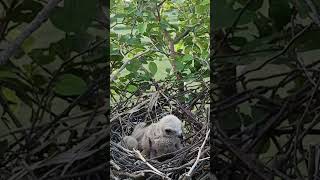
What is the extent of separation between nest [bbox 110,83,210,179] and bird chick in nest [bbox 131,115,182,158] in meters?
0.02

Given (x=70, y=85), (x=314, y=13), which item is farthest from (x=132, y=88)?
(x=314, y=13)

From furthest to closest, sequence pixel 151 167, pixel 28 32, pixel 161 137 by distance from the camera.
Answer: pixel 161 137 < pixel 151 167 < pixel 28 32

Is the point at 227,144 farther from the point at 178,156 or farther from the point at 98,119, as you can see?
the point at 178,156

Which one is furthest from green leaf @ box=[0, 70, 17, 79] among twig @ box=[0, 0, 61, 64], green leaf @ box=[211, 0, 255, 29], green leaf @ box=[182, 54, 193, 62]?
green leaf @ box=[182, 54, 193, 62]

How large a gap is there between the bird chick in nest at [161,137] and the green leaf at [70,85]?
1.38ft

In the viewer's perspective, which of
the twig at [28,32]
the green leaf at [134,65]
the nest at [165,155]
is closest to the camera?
the twig at [28,32]

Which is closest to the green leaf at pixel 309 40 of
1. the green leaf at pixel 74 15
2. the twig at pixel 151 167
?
the green leaf at pixel 74 15

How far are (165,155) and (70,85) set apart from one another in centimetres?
45

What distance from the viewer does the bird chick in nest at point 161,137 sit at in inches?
44.8

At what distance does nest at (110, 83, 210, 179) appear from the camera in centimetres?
103

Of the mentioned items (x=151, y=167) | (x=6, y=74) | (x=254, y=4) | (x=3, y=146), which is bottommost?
(x=151, y=167)

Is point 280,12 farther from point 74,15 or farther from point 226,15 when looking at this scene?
point 74,15

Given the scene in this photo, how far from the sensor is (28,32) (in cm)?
71

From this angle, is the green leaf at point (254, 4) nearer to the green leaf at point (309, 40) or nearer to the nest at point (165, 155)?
the green leaf at point (309, 40)
